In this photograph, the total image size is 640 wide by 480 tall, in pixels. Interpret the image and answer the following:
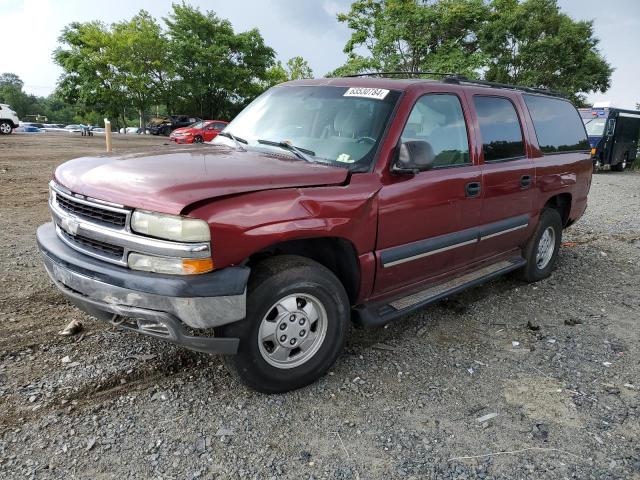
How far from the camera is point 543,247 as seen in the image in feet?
17.0

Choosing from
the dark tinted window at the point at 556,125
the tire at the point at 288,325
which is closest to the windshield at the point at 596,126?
the dark tinted window at the point at 556,125

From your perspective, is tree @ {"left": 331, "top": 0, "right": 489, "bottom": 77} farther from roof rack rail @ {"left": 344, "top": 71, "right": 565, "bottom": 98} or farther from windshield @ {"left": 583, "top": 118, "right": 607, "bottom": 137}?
roof rack rail @ {"left": 344, "top": 71, "right": 565, "bottom": 98}

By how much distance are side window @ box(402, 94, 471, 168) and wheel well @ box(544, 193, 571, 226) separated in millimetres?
1810

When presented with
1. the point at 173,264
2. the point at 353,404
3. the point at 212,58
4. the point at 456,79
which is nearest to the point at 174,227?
the point at 173,264

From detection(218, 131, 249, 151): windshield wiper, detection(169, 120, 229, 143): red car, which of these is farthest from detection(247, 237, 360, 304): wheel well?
detection(169, 120, 229, 143): red car

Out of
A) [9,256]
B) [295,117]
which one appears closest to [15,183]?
[9,256]

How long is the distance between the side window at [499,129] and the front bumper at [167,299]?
2.50 meters

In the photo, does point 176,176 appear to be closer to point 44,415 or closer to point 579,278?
point 44,415

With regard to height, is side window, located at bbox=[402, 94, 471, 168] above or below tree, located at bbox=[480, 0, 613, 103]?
below

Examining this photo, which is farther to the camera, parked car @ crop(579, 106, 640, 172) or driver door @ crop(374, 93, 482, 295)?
parked car @ crop(579, 106, 640, 172)

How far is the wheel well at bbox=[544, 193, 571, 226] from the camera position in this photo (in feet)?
16.8

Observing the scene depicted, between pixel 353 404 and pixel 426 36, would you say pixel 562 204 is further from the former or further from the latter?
pixel 426 36

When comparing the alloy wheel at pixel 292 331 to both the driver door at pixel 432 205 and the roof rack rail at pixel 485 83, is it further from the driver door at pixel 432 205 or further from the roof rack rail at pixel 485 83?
the roof rack rail at pixel 485 83

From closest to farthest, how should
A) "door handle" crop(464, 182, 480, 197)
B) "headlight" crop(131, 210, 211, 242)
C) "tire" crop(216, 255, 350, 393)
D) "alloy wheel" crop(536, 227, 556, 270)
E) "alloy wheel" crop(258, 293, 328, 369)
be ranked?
"headlight" crop(131, 210, 211, 242) → "tire" crop(216, 255, 350, 393) → "alloy wheel" crop(258, 293, 328, 369) → "door handle" crop(464, 182, 480, 197) → "alloy wheel" crop(536, 227, 556, 270)
